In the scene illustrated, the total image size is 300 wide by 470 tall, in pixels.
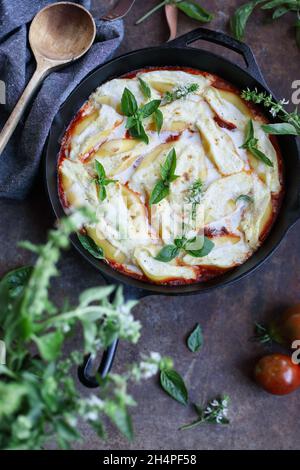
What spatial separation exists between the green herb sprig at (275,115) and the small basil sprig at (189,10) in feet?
1.47

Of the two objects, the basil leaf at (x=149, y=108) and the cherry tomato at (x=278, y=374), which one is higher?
the basil leaf at (x=149, y=108)

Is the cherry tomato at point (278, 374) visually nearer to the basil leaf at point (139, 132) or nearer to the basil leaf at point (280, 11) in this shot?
the basil leaf at point (139, 132)

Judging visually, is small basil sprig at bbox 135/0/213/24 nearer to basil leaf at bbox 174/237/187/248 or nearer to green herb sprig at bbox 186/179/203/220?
green herb sprig at bbox 186/179/203/220

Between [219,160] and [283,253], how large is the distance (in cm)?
53

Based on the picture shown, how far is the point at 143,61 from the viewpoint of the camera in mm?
2889

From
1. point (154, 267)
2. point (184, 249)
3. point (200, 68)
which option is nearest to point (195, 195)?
point (184, 249)

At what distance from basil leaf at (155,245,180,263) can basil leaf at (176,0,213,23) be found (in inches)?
42.9

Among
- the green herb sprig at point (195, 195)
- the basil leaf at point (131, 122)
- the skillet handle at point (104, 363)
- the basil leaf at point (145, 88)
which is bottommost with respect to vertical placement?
the skillet handle at point (104, 363)

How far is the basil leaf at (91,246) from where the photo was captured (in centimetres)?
269

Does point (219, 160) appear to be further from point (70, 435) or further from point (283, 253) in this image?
point (70, 435)

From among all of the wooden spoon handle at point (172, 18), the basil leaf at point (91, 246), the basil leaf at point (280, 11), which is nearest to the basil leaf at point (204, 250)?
the basil leaf at point (91, 246)

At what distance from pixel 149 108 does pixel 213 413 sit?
1.29m

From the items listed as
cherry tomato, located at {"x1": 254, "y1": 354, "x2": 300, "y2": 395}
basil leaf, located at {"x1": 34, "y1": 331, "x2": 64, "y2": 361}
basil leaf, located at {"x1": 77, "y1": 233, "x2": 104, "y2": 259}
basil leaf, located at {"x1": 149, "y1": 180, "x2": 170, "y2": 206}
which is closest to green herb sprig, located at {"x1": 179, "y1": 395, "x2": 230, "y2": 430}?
cherry tomato, located at {"x1": 254, "y1": 354, "x2": 300, "y2": 395}

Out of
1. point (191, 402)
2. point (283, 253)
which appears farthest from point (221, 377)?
point (283, 253)
